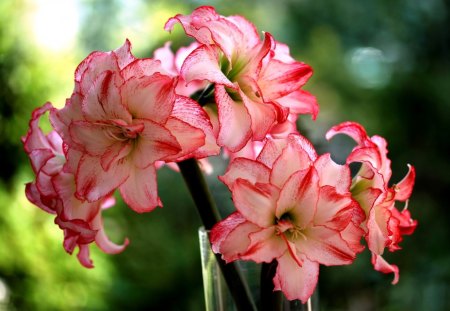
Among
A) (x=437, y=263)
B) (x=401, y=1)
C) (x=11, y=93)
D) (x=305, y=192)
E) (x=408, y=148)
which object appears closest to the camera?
(x=305, y=192)

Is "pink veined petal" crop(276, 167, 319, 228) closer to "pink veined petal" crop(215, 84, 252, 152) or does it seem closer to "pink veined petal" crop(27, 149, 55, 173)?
"pink veined petal" crop(215, 84, 252, 152)

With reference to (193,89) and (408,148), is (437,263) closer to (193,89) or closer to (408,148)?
(408,148)

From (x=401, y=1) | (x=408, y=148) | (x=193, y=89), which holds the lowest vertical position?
(x=193, y=89)

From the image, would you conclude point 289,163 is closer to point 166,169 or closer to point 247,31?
point 247,31

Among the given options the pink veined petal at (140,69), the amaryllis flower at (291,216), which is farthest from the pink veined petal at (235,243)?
the pink veined petal at (140,69)

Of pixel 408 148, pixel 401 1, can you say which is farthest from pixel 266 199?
pixel 401 1

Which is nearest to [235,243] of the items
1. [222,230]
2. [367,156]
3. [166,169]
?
[222,230]

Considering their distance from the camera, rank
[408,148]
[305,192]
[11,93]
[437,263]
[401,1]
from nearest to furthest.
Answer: [305,192] → [11,93] → [437,263] → [408,148] → [401,1]
